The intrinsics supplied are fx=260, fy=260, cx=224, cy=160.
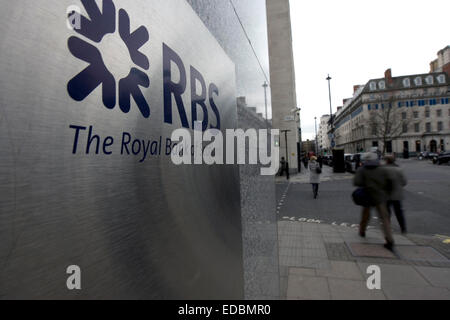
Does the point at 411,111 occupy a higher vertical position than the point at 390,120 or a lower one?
higher

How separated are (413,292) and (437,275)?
76cm

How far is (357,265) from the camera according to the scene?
4035 mm

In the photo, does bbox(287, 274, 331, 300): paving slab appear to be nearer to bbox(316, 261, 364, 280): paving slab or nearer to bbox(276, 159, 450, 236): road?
bbox(316, 261, 364, 280): paving slab

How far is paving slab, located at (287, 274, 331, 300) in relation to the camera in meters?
3.17

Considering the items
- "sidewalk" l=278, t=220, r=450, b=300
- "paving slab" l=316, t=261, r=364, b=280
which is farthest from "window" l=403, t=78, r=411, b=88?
"paving slab" l=316, t=261, r=364, b=280

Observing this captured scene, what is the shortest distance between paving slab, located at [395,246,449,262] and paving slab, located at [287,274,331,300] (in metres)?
1.78

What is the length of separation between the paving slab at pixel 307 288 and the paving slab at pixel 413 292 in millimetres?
724

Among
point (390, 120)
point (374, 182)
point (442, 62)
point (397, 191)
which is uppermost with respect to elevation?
point (442, 62)

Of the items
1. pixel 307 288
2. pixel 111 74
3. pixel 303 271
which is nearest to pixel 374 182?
pixel 303 271

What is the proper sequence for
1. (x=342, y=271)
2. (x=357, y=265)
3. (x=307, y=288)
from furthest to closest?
(x=357, y=265) < (x=342, y=271) < (x=307, y=288)

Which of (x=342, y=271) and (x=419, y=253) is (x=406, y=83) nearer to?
(x=419, y=253)

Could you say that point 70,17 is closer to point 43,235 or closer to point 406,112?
point 43,235

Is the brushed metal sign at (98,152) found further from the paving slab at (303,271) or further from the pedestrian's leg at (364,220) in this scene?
the pedestrian's leg at (364,220)
